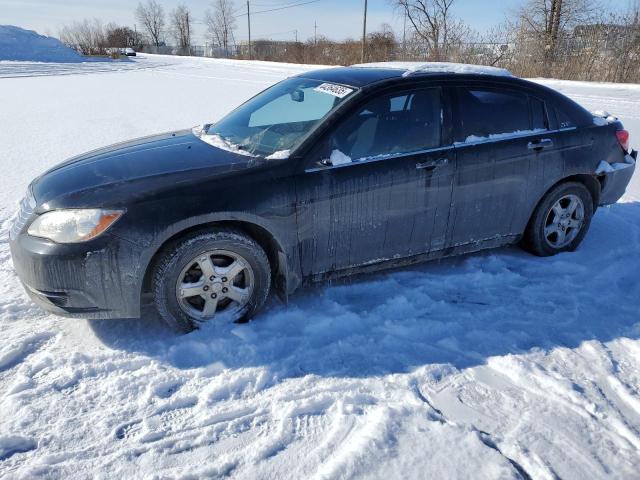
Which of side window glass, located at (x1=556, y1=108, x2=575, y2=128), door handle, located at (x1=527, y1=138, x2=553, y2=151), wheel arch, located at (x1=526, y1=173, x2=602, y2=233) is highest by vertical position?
side window glass, located at (x1=556, y1=108, x2=575, y2=128)

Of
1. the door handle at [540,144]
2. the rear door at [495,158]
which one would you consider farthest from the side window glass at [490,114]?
the door handle at [540,144]

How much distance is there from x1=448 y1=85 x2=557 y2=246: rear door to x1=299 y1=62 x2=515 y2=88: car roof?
191 mm

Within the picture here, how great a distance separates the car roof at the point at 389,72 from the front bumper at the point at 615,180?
1.25 meters

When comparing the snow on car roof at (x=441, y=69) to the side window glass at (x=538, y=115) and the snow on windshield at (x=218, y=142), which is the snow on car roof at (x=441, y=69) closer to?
the side window glass at (x=538, y=115)

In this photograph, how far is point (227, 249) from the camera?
119 inches

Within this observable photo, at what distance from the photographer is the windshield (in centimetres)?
337

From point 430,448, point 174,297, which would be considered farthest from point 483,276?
point 174,297

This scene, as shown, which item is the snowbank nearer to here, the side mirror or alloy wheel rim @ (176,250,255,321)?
the side mirror

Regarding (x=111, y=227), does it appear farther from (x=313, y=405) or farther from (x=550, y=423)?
(x=550, y=423)

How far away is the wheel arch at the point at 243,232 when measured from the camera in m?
2.88

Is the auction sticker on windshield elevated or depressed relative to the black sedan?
elevated

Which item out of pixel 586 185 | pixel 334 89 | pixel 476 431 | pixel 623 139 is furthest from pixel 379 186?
pixel 623 139

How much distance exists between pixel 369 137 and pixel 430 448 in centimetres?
197

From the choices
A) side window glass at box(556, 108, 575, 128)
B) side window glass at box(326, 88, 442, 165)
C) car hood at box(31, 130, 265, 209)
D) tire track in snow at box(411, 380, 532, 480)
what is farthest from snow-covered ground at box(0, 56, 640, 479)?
side window glass at box(556, 108, 575, 128)
